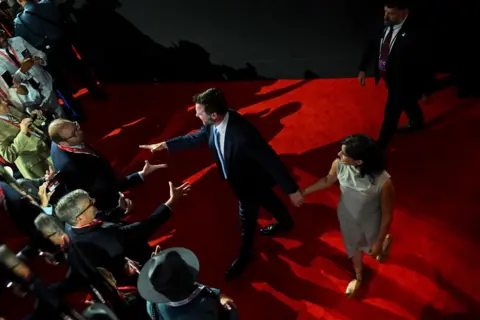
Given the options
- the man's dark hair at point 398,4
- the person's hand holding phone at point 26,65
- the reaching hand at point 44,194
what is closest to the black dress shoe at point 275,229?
the reaching hand at point 44,194

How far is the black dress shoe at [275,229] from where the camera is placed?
3.62m

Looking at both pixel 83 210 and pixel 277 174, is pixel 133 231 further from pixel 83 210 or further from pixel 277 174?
pixel 277 174

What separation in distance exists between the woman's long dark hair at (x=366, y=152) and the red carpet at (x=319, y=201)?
46.5 inches

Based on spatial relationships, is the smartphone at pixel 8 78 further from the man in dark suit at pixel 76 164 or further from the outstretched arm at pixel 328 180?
the outstretched arm at pixel 328 180

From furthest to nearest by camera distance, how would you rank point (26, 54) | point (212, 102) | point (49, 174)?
point (26, 54) → point (49, 174) → point (212, 102)

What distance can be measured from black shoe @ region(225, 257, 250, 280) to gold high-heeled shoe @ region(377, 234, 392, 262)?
0.98m

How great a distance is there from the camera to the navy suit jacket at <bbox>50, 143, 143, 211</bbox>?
3.08m

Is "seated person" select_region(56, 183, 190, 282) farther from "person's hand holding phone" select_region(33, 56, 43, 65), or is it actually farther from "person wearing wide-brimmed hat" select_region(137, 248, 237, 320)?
"person's hand holding phone" select_region(33, 56, 43, 65)

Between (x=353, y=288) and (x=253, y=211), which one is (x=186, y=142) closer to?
(x=253, y=211)

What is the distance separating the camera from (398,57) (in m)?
3.36

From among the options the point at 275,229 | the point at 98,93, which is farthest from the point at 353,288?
the point at 98,93

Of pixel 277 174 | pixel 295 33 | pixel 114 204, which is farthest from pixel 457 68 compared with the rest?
pixel 114 204

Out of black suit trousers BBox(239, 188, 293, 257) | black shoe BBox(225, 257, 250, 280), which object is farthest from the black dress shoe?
black shoe BBox(225, 257, 250, 280)

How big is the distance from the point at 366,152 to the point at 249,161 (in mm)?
776
